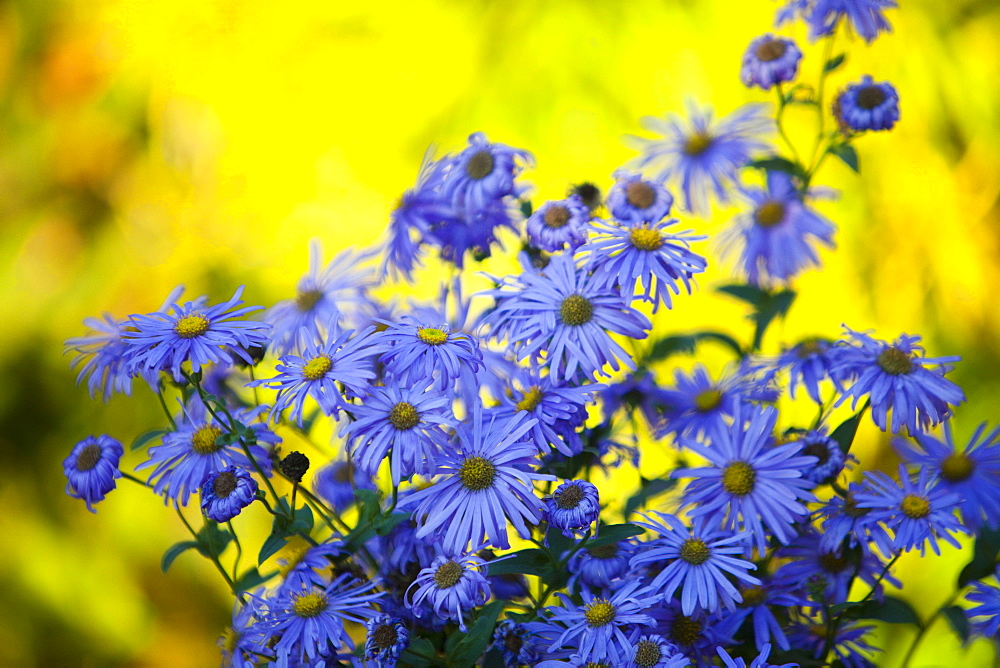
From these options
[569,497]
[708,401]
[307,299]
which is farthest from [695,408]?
[307,299]

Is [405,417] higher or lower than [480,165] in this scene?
lower

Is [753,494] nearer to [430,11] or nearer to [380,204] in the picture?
[380,204]

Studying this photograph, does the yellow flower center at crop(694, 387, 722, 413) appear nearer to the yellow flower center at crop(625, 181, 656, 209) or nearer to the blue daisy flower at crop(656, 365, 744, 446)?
the blue daisy flower at crop(656, 365, 744, 446)

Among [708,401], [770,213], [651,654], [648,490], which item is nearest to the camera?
[651,654]

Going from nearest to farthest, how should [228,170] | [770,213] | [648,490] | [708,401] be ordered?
[648,490]
[708,401]
[770,213]
[228,170]

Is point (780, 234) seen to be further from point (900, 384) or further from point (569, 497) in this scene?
point (569, 497)

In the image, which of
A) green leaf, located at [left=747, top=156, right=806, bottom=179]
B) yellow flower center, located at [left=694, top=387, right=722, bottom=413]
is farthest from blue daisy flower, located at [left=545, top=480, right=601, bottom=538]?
green leaf, located at [left=747, top=156, right=806, bottom=179]

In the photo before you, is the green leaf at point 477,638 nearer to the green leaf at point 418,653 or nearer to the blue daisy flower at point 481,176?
the green leaf at point 418,653

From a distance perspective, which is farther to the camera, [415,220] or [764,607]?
[415,220]
